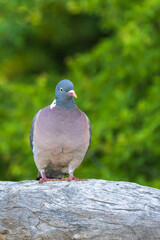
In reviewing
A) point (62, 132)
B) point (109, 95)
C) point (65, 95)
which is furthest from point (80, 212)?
point (109, 95)

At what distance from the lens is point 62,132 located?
5.00 meters

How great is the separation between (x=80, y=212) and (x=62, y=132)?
832 mm

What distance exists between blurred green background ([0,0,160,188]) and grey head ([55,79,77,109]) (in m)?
2.84

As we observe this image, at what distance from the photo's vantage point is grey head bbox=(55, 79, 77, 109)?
5070 millimetres

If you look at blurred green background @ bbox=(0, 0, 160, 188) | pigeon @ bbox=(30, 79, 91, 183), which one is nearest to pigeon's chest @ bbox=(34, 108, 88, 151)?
pigeon @ bbox=(30, 79, 91, 183)

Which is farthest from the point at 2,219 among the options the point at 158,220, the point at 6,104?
the point at 6,104

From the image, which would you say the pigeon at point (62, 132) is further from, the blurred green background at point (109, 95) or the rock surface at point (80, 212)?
the blurred green background at point (109, 95)

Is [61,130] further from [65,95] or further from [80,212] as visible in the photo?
[80,212]

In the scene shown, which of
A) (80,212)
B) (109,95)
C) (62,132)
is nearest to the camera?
(80,212)

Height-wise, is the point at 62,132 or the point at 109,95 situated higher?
the point at 109,95

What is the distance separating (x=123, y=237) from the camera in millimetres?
4453

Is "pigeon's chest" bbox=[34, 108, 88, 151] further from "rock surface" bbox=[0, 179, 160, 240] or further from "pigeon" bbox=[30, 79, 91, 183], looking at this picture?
"rock surface" bbox=[0, 179, 160, 240]

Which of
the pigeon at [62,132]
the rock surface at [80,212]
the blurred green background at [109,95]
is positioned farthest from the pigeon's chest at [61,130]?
the blurred green background at [109,95]

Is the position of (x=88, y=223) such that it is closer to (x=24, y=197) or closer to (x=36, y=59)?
(x=24, y=197)
